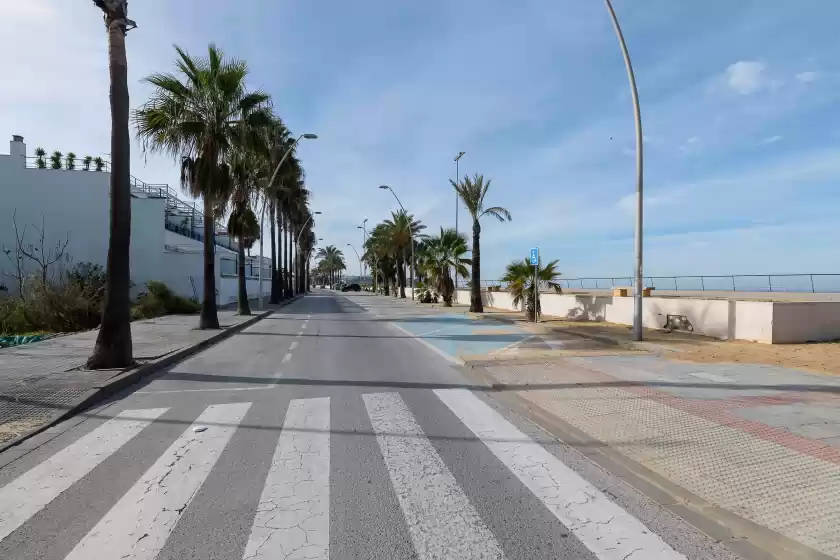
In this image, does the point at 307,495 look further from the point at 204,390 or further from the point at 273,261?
the point at 273,261

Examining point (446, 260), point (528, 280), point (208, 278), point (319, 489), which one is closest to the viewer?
point (319, 489)

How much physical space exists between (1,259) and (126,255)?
85.0ft

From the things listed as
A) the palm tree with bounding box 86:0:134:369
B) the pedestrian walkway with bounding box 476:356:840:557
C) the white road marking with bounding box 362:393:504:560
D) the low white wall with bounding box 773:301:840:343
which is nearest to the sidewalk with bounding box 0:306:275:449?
the palm tree with bounding box 86:0:134:369

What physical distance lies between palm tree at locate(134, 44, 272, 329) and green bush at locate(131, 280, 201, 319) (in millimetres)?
7465

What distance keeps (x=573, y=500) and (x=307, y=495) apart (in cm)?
214

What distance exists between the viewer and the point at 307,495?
4.32m

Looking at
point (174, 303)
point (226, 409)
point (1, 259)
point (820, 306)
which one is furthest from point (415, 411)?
point (1, 259)

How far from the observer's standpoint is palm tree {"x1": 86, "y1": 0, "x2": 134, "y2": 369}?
9.76 m

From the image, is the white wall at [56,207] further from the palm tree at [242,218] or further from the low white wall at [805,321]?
the low white wall at [805,321]

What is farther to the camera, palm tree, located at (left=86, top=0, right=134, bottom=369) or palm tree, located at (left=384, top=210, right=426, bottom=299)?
palm tree, located at (left=384, top=210, right=426, bottom=299)

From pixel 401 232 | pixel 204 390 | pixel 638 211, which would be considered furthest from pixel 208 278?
pixel 401 232

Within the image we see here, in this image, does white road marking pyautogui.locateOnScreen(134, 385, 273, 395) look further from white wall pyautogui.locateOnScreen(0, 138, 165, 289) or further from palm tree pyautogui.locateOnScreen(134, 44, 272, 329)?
white wall pyautogui.locateOnScreen(0, 138, 165, 289)

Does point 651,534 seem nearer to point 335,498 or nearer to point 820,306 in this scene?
point 335,498

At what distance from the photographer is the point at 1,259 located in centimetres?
2922
